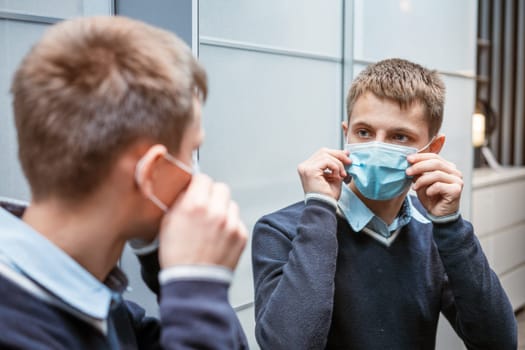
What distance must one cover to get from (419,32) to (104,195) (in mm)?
2114

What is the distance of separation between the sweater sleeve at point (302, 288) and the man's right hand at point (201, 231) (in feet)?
1.30

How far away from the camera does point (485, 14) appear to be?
3.99m

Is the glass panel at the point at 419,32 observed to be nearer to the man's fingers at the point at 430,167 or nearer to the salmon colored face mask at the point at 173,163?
the man's fingers at the point at 430,167

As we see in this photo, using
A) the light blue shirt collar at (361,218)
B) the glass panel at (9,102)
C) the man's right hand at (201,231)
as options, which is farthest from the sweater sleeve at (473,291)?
the glass panel at (9,102)

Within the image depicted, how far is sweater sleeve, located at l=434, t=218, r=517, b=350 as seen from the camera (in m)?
1.15

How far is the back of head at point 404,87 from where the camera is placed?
1.26 metres

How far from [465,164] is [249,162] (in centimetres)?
138

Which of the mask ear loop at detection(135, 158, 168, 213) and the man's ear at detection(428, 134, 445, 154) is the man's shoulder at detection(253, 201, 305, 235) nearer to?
the man's ear at detection(428, 134, 445, 154)

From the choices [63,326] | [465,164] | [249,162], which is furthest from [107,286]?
[465,164]

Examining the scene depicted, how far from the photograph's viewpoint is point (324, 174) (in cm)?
118

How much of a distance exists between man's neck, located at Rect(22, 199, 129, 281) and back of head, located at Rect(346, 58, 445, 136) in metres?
0.79

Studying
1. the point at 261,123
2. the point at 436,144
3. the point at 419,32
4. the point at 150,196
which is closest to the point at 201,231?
the point at 150,196

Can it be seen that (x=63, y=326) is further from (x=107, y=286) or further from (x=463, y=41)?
(x=463, y=41)

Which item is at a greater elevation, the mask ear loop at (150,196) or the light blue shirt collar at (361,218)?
the mask ear loop at (150,196)
